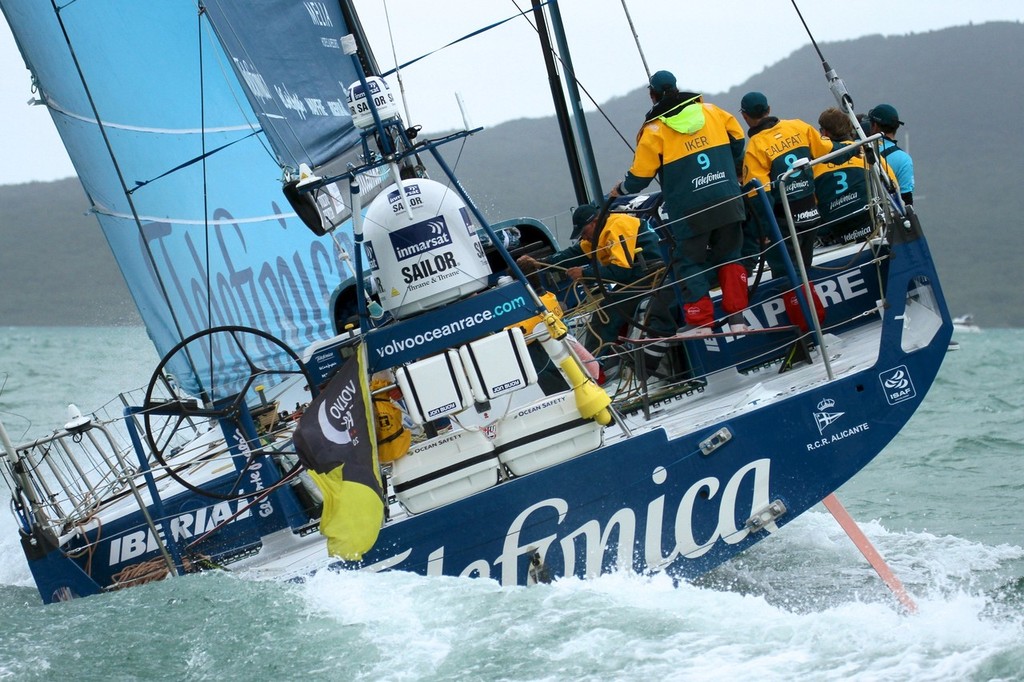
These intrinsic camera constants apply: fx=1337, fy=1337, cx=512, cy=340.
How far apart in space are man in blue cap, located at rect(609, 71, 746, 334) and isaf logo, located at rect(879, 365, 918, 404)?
780 mm

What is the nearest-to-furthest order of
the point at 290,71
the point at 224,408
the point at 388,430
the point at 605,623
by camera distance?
the point at 605,623 → the point at 388,430 → the point at 224,408 → the point at 290,71

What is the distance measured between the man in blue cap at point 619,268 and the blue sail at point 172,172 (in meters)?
3.09

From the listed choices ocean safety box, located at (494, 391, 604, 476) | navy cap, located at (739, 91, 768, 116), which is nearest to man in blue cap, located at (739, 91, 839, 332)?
navy cap, located at (739, 91, 768, 116)

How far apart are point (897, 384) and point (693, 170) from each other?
1.28 meters

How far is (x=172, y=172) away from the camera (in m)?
9.25

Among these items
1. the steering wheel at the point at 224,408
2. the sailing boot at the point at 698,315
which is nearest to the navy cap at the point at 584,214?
the sailing boot at the point at 698,315

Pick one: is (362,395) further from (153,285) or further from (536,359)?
(153,285)

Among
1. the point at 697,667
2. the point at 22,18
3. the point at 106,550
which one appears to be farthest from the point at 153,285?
the point at 697,667

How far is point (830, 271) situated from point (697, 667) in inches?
108

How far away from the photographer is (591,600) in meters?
5.09

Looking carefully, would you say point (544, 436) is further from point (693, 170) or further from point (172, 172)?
point (172, 172)

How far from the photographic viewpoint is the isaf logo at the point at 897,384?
5445 mm

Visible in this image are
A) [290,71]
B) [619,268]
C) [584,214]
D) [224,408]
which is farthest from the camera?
[290,71]

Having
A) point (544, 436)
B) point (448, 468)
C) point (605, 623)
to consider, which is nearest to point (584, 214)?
point (544, 436)
